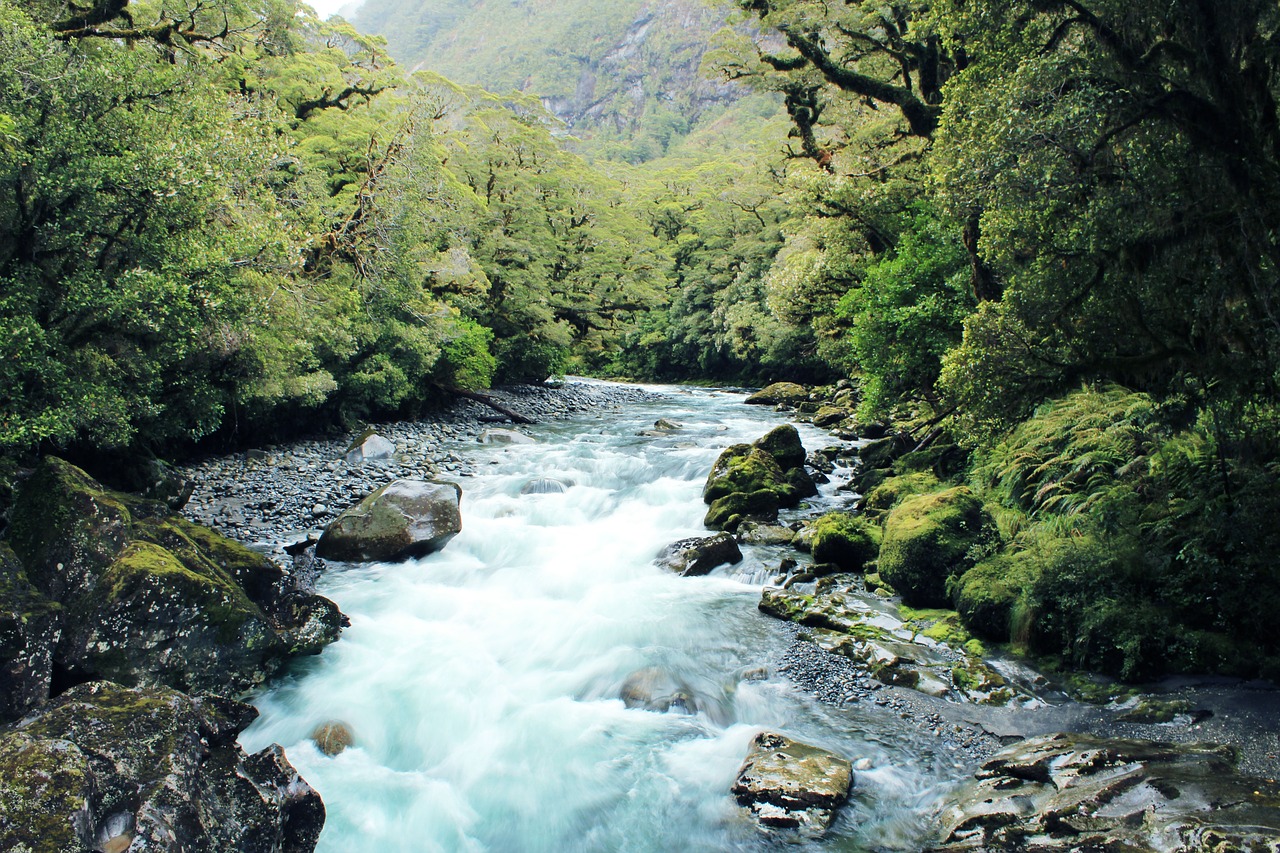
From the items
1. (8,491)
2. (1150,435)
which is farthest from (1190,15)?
(8,491)

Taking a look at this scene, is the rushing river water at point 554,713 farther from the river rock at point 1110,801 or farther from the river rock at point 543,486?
the river rock at point 543,486

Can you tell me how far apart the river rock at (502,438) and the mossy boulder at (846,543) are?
1309 cm

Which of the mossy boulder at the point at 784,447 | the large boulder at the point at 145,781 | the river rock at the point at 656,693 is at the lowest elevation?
the river rock at the point at 656,693

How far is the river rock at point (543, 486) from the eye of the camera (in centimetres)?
1678

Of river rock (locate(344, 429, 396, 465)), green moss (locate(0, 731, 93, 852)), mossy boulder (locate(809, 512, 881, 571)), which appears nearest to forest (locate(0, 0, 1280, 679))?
mossy boulder (locate(809, 512, 881, 571))

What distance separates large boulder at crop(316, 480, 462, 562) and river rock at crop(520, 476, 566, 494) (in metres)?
3.25

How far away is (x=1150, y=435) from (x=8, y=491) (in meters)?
15.6

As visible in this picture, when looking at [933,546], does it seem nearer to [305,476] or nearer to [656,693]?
[656,693]

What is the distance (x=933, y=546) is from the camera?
380 inches

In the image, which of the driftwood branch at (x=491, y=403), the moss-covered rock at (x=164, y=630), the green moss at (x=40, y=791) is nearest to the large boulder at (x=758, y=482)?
the moss-covered rock at (x=164, y=630)

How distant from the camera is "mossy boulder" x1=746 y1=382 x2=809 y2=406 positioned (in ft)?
110

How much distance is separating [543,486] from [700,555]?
6177 millimetres

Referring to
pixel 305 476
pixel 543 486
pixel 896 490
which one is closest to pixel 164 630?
pixel 305 476

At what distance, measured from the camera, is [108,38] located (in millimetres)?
12867
